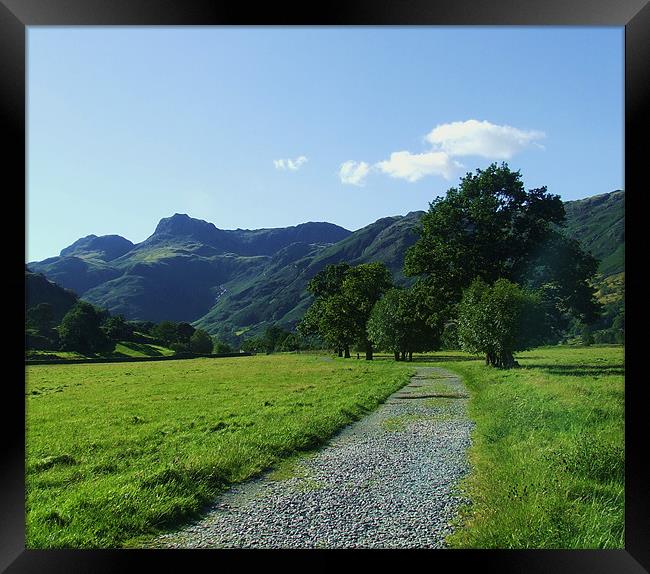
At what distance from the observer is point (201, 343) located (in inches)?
455

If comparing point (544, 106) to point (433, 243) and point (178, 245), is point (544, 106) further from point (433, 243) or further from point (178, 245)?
point (433, 243)

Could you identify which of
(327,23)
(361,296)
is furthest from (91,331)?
(327,23)

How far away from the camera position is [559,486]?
5082mm

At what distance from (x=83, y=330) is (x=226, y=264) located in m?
4.32

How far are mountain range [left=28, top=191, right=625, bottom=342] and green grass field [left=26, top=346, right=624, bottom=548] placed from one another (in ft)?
3.92

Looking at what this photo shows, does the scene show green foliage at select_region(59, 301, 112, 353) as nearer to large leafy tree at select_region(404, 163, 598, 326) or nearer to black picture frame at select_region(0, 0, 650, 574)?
black picture frame at select_region(0, 0, 650, 574)

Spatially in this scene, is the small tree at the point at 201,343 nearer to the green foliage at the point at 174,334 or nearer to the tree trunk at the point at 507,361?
the green foliage at the point at 174,334

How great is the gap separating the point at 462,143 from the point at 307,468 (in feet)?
20.4

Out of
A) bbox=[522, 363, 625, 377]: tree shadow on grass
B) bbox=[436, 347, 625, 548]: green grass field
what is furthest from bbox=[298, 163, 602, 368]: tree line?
bbox=[436, 347, 625, 548]: green grass field

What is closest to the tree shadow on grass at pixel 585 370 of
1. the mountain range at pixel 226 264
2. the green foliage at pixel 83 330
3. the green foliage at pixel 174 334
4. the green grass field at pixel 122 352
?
the mountain range at pixel 226 264

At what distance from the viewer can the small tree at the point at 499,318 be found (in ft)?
47.4

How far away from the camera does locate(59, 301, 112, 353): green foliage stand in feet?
29.3

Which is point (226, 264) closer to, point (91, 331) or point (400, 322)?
point (91, 331)

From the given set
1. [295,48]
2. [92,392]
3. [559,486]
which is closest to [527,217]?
[295,48]
